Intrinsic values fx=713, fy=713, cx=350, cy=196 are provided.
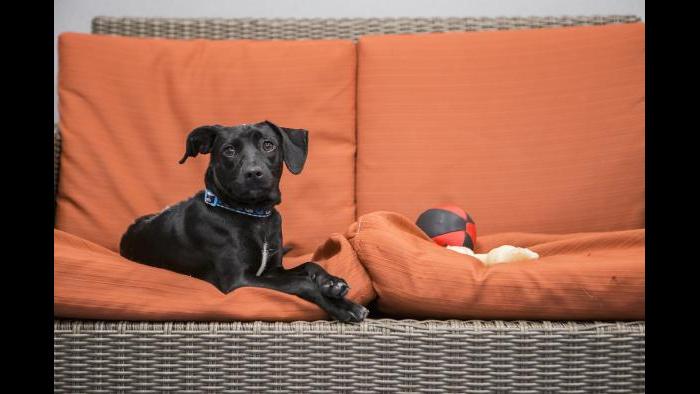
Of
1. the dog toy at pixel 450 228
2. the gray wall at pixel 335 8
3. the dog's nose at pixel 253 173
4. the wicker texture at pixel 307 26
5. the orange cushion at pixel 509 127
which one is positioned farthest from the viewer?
the gray wall at pixel 335 8

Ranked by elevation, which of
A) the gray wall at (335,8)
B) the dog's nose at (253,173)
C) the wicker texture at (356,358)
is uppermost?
the gray wall at (335,8)

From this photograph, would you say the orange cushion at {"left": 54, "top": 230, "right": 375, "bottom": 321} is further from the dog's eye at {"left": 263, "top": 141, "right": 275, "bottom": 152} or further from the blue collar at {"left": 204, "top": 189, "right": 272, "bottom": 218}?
the dog's eye at {"left": 263, "top": 141, "right": 275, "bottom": 152}

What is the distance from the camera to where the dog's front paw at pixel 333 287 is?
1.56m

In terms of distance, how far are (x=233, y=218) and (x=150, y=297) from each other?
35cm

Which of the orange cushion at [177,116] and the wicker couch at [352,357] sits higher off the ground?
the orange cushion at [177,116]

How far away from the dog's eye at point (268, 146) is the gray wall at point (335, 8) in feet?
4.05

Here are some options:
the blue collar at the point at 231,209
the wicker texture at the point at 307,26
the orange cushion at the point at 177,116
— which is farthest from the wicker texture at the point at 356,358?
the wicker texture at the point at 307,26

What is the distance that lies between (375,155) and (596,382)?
1.09m

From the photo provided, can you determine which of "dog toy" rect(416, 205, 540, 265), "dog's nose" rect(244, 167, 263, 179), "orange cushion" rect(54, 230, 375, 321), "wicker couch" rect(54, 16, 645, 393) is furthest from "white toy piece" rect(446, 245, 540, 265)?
"dog's nose" rect(244, 167, 263, 179)

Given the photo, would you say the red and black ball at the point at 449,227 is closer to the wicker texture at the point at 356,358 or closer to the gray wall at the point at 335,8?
the wicker texture at the point at 356,358

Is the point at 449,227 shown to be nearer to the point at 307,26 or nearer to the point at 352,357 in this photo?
the point at 352,357

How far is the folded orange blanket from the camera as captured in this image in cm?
152

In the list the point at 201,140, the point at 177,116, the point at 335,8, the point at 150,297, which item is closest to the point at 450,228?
the point at 201,140

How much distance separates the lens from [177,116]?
237cm
